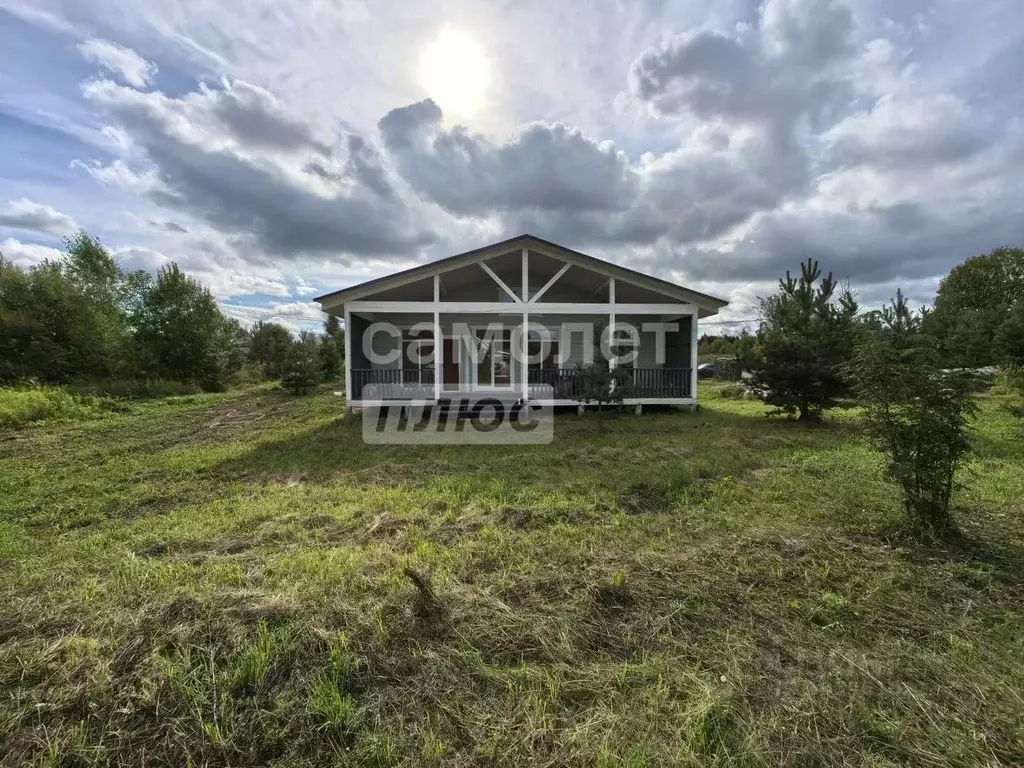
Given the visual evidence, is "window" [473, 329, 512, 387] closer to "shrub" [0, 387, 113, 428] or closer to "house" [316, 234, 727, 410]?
"house" [316, 234, 727, 410]

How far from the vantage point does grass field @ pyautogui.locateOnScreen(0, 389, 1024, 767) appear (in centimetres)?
202

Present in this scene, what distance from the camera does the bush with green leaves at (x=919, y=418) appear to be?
4.05 m


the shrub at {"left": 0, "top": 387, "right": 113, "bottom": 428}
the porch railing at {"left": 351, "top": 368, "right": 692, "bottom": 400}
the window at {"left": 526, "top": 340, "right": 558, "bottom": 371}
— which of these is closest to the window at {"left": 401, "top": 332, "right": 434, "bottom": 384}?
the porch railing at {"left": 351, "top": 368, "right": 692, "bottom": 400}

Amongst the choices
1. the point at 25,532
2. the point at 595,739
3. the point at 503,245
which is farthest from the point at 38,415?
the point at 595,739

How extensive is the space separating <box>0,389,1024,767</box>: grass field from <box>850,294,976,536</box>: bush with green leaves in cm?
38

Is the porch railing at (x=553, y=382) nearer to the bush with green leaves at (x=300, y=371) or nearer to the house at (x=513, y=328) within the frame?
the house at (x=513, y=328)

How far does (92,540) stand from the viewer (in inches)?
169

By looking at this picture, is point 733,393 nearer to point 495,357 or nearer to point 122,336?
point 495,357

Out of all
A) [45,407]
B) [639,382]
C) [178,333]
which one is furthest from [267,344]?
[639,382]

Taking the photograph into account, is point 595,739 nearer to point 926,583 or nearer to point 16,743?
point 16,743

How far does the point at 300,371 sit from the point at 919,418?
19.0 m

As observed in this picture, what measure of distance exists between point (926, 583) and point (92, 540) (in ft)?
23.7

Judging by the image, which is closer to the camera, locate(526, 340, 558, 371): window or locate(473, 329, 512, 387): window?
locate(526, 340, 558, 371): window

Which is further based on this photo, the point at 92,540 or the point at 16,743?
the point at 92,540
